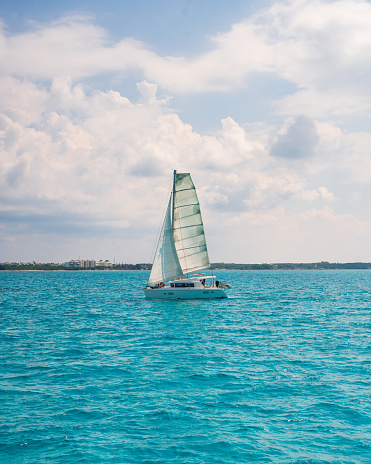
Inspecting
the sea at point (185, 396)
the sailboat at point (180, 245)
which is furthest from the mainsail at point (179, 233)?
the sea at point (185, 396)

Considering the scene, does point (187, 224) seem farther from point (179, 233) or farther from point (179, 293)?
point (179, 293)

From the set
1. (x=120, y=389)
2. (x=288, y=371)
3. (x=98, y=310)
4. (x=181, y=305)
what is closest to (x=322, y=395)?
(x=288, y=371)

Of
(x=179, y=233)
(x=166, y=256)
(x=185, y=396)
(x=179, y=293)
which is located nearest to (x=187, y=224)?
(x=179, y=233)

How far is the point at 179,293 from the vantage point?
6594 cm

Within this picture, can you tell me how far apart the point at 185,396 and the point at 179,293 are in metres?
44.3

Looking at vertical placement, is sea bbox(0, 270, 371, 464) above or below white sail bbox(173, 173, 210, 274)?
below

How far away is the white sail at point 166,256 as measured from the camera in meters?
66.7

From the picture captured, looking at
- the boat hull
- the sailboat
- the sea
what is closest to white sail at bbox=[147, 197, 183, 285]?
the sailboat

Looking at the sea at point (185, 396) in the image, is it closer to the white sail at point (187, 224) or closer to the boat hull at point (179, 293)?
the boat hull at point (179, 293)

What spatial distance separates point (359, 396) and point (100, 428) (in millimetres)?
12823

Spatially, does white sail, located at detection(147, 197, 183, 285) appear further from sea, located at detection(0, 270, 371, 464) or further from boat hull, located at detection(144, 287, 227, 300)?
sea, located at detection(0, 270, 371, 464)

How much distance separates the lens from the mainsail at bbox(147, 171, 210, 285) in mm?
66562

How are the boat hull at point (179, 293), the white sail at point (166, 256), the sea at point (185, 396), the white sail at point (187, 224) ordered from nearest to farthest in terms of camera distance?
1. the sea at point (185, 396)
2. the boat hull at point (179, 293)
3. the white sail at point (187, 224)
4. the white sail at point (166, 256)

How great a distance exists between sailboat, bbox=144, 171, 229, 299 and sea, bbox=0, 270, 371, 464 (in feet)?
78.9
